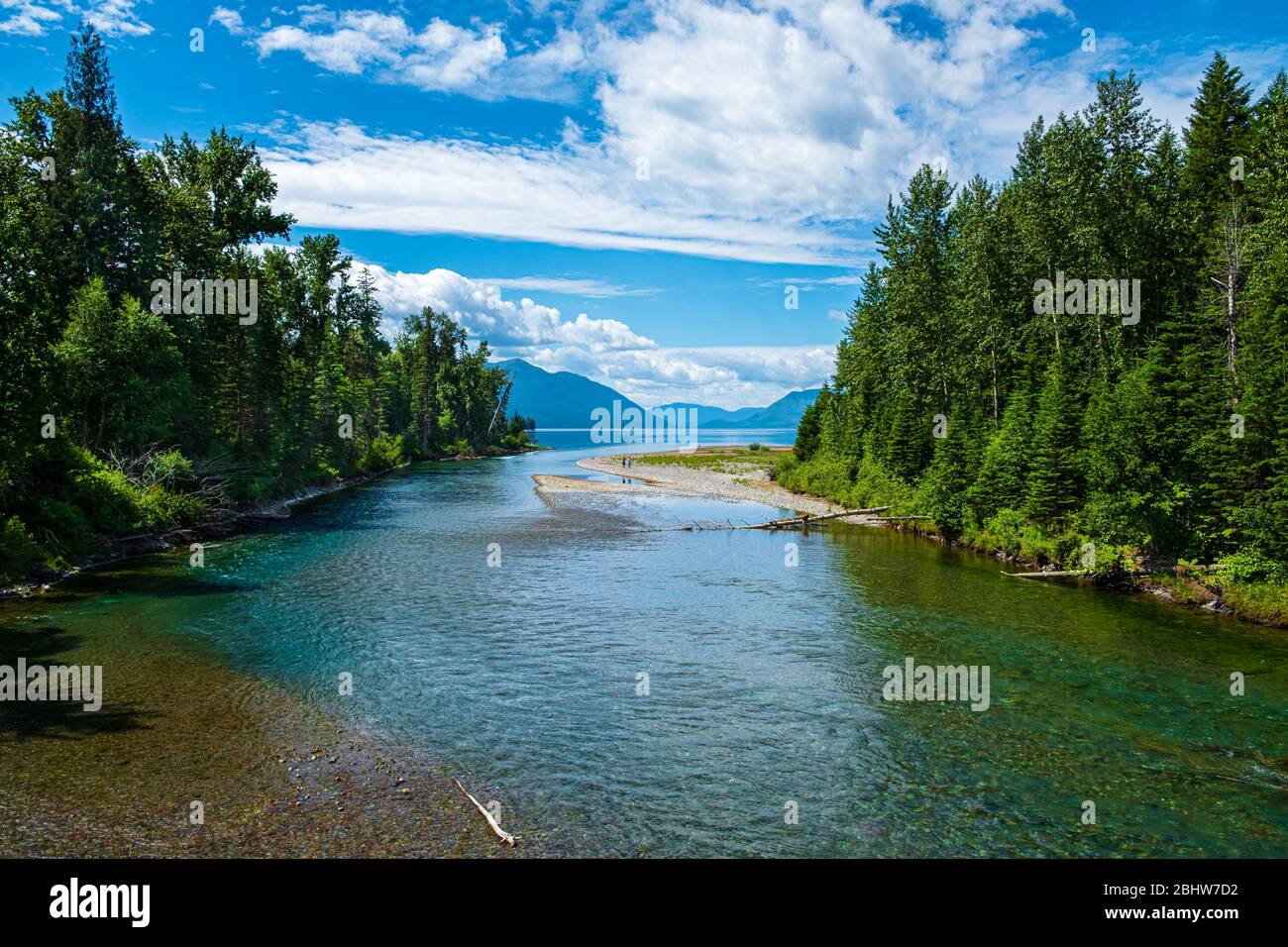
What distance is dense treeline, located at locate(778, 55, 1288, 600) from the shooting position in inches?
1203

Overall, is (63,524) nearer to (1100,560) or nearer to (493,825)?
(493,825)

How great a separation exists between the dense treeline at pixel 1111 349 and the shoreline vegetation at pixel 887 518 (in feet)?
2.84

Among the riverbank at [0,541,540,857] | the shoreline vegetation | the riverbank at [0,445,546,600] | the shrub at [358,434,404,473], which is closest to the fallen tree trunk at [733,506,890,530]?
the shoreline vegetation

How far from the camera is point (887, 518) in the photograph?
5781cm

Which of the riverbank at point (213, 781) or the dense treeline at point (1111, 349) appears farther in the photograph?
the dense treeline at point (1111, 349)

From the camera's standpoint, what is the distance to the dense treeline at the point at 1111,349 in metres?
30.5

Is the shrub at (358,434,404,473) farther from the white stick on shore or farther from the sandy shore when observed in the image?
the white stick on shore

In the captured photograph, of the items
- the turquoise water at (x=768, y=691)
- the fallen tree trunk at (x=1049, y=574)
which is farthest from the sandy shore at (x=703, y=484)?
the turquoise water at (x=768, y=691)

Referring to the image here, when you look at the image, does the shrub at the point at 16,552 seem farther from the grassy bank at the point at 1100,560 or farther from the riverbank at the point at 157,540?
the grassy bank at the point at 1100,560

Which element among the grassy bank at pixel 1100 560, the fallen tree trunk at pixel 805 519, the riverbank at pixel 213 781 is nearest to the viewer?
the riverbank at pixel 213 781

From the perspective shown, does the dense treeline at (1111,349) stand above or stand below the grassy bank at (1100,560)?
above

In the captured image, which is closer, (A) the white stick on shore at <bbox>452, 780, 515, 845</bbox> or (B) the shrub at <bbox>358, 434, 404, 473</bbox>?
(A) the white stick on shore at <bbox>452, 780, 515, 845</bbox>

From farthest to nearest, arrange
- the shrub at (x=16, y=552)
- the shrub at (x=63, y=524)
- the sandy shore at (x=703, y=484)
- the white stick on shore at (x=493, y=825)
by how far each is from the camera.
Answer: the sandy shore at (x=703, y=484) < the shrub at (x=63, y=524) < the shrub at (x=16, y=552) < the white stick on shore at (x=493, y=825)

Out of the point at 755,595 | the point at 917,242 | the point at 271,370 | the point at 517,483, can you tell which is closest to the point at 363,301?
the point at 517,483
